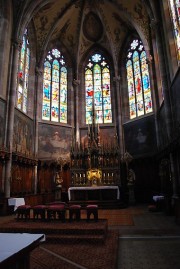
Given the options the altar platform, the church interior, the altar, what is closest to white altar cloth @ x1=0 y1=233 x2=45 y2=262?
the church interior

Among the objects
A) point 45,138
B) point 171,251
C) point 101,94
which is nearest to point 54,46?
point 101,94

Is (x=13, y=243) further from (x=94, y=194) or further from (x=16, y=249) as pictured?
(x=94, y=194)

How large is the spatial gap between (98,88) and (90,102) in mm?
1724

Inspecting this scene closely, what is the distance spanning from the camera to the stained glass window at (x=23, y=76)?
695 inches

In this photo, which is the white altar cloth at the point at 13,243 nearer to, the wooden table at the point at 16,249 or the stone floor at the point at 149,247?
the wooden table at the point at 16,249

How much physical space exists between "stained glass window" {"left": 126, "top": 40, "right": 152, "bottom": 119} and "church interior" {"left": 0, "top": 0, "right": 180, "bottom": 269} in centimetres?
10

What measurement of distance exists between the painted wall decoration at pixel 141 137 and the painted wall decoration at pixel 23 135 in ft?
28.1

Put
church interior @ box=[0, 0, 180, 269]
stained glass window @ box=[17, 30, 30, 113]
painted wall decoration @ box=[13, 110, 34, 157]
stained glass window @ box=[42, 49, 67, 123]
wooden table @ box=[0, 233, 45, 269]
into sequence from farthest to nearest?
stained glass window @ box=[42, 49, 67, 123], stained glass window @ box=[17, 30, 30, 113], painted wall decoration @ box=[13, 110, 34, 157], church interior @ box=[0, 0, 180, 269], wooden table @ box=[0, 233, 45, 269]

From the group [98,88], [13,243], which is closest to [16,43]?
[98,88]

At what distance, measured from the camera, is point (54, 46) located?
22547mm

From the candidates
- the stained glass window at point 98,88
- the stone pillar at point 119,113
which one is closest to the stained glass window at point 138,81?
the stone pillar at point 119,113

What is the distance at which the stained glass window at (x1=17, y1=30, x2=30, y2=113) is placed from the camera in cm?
1764

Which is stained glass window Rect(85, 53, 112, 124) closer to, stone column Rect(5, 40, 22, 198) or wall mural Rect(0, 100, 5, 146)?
stone column Rect(5, 40, 22, 198)

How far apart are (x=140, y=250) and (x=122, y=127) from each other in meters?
15.6
